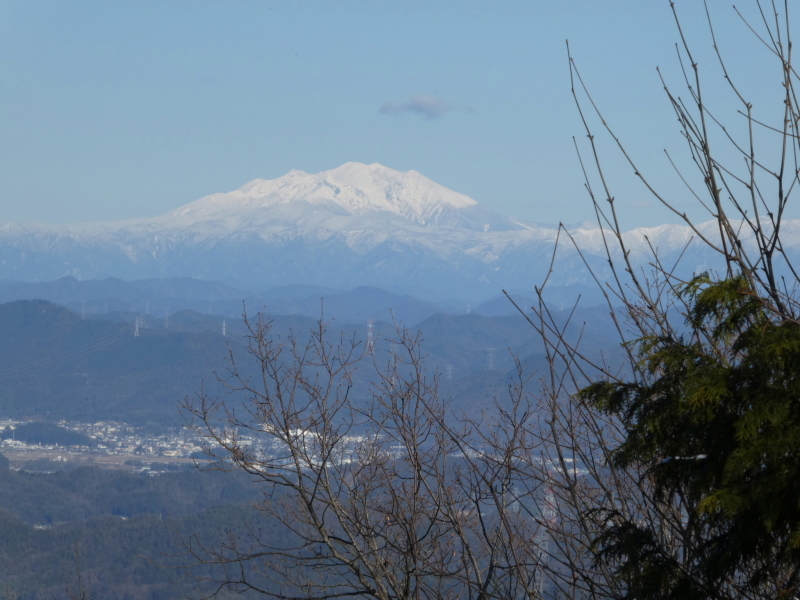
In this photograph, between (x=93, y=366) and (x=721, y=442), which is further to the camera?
(x=93, y=366)

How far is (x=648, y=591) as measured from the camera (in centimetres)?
248

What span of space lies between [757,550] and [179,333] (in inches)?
6119

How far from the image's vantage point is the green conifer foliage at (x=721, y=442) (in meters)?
2.14

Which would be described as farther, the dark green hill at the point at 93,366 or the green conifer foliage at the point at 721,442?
the dark green hill at the point at 93,366

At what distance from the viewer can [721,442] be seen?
231 cm

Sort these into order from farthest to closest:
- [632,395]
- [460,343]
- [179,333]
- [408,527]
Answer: [460,343]
[179,333]
[408,527]
[632,395]

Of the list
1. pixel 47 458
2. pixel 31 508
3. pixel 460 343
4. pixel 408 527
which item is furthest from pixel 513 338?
pixel 408 527

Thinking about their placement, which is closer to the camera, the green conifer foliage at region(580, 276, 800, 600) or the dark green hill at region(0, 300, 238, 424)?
the green conifer foliage at region(580, 276, 800, 600)

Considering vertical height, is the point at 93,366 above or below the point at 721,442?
below

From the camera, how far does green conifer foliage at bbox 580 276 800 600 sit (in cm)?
214

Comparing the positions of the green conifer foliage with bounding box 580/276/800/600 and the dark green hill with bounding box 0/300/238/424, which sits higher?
the green conifer foliage with bounding box 580/276/800/600

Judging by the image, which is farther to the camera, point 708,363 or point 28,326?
point 28,326

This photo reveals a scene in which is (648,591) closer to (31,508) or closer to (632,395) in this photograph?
(632,395)

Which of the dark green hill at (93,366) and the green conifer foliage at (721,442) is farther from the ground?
the green conifer foliage at (721,442)
